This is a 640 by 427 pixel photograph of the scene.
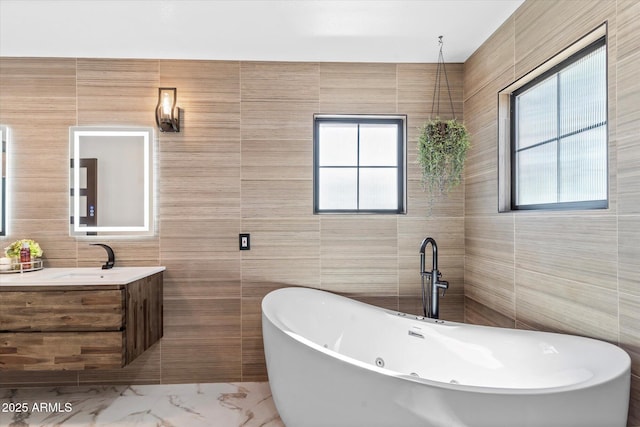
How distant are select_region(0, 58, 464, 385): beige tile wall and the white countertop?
0.09m

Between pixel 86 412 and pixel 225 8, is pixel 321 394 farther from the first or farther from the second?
pixel 225 8

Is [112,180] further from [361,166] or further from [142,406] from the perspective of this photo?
[361,166]

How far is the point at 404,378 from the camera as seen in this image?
4.02ft

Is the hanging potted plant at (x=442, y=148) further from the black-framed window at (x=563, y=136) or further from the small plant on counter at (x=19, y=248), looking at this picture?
the small plant on counter at (x=19, y=248)

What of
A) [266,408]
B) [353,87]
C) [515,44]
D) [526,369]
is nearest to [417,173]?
[353,87]

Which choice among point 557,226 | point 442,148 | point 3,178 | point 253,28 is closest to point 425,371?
point 557,226

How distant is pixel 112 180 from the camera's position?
8.31 feet

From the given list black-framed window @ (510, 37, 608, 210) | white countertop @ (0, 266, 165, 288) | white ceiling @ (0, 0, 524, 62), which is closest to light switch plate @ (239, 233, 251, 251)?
white countertop @ (0, 266, 165, 288)

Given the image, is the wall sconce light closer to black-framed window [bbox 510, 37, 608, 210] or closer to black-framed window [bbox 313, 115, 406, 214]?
black-framed window [bbox 313, 115, 406, 214]

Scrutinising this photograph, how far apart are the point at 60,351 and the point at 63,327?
5.1 inches

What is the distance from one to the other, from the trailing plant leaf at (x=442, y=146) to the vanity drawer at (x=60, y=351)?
2.07 m

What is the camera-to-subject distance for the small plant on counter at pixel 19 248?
2318mm

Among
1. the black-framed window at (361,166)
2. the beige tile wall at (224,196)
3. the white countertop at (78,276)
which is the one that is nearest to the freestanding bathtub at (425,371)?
the beige tile wall at (224,196)

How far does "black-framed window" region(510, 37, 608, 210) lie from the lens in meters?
1.48
